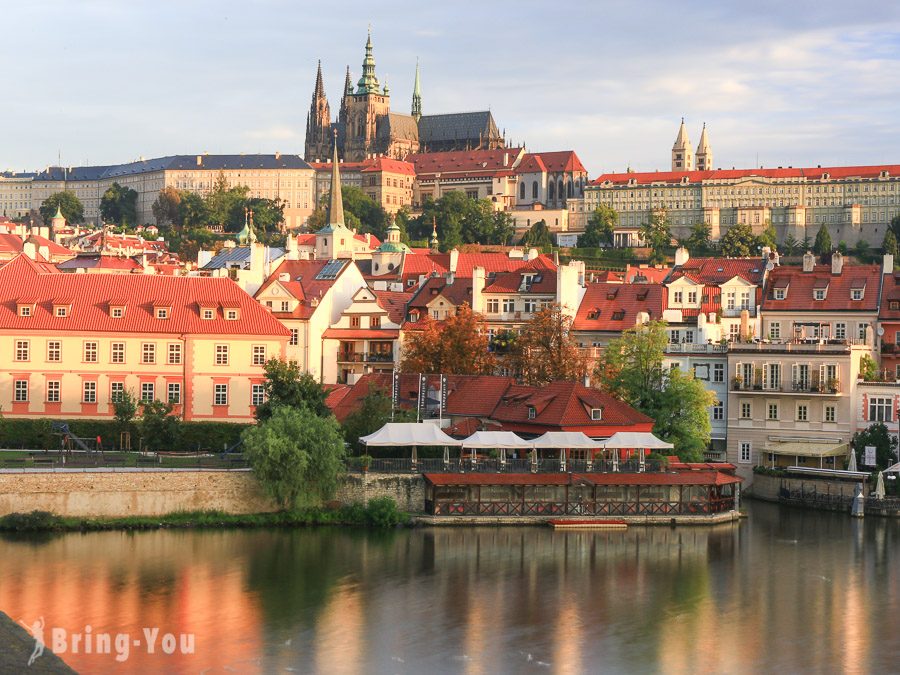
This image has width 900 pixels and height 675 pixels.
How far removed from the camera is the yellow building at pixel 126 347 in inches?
2530

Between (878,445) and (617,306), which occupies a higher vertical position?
(617,306)

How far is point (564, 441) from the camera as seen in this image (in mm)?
56625

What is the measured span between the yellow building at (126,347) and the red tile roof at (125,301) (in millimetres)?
43

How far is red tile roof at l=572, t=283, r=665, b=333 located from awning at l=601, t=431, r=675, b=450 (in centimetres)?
1852

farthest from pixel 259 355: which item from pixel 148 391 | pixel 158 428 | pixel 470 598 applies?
pixel 470 598

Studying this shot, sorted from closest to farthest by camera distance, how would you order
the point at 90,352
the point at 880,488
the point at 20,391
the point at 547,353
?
the point at 880,488, the point at 20,391, the point at 90,352, the point at 547,353

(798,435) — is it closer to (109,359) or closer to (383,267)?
(109,359)

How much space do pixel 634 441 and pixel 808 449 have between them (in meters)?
11.1

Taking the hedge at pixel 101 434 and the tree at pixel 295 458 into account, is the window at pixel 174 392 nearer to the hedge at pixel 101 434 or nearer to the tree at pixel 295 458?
the hedge at pixel 101 434

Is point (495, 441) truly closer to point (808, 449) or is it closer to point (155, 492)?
point (155, 492)

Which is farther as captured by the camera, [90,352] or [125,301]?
[125,301]

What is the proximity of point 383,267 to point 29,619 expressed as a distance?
80.3 metres

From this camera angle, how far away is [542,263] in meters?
86.3

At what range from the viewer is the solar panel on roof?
83.1 m
